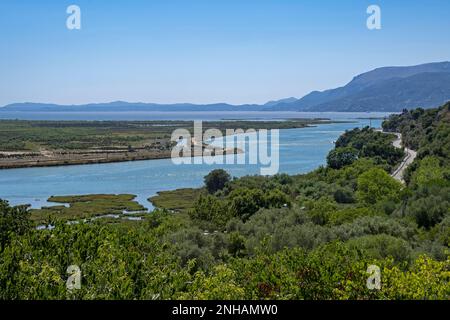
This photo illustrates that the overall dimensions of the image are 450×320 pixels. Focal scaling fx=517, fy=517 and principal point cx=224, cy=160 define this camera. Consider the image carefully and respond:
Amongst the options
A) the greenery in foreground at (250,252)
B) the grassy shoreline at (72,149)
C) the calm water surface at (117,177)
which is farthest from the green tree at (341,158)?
the grassy shoreline at (72,149)

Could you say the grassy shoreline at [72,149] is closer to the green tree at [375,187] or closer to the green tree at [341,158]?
the green tree at [341,158]

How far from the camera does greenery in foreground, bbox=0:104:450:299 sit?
11.6m

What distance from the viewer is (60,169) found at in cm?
8425

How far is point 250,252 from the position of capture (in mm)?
23547

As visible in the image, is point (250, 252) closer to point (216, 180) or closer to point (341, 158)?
point (216, 180)

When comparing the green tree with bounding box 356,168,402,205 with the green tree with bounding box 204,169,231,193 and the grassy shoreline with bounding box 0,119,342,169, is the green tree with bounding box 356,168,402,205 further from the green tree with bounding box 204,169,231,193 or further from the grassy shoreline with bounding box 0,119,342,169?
the grassy shoreline with bounding box 0,119,342,169

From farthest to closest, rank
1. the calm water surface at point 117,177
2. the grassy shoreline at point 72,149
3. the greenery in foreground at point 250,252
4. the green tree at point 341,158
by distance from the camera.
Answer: the grassy shoreline at point 72,149 → the green tree at point 341,158 → the calm water surface at point 117,177 → the greenery in foreground at point 250,252

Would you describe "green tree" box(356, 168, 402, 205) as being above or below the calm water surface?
above

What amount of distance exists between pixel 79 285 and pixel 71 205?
4371 cm

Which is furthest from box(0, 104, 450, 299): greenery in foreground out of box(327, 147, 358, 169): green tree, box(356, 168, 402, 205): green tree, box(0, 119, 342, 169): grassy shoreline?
box(0, 119, 342, 169): grassy shoreline

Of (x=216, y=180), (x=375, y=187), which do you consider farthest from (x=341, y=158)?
(x=375, y=187)

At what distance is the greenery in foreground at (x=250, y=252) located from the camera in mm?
11648

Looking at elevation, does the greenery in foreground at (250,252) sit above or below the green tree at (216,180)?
above

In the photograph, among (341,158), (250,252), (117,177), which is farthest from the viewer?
(341,158)
